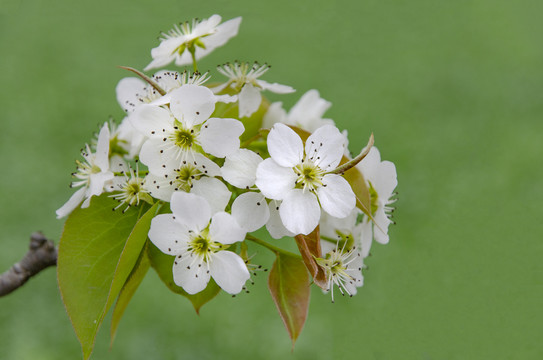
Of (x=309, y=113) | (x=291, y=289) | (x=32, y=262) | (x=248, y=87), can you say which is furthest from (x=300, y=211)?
(x=32, y=262)

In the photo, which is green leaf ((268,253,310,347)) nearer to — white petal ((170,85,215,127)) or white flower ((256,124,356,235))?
white flower ((256,124,356,235))

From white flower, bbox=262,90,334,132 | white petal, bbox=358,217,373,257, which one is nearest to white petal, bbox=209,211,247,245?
white petal, bbox=358,217,373,257

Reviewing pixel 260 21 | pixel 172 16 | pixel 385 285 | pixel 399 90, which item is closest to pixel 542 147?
pixel 399 90

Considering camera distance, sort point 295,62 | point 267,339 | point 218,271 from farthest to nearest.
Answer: point 295,62, point 267,339, point 218,271

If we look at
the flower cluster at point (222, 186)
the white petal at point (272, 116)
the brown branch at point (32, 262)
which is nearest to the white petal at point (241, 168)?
the flower cluster at point (222, 186)

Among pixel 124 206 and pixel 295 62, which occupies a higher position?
pixel 124 206

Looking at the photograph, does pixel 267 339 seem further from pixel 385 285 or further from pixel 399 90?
pixel 399 90
